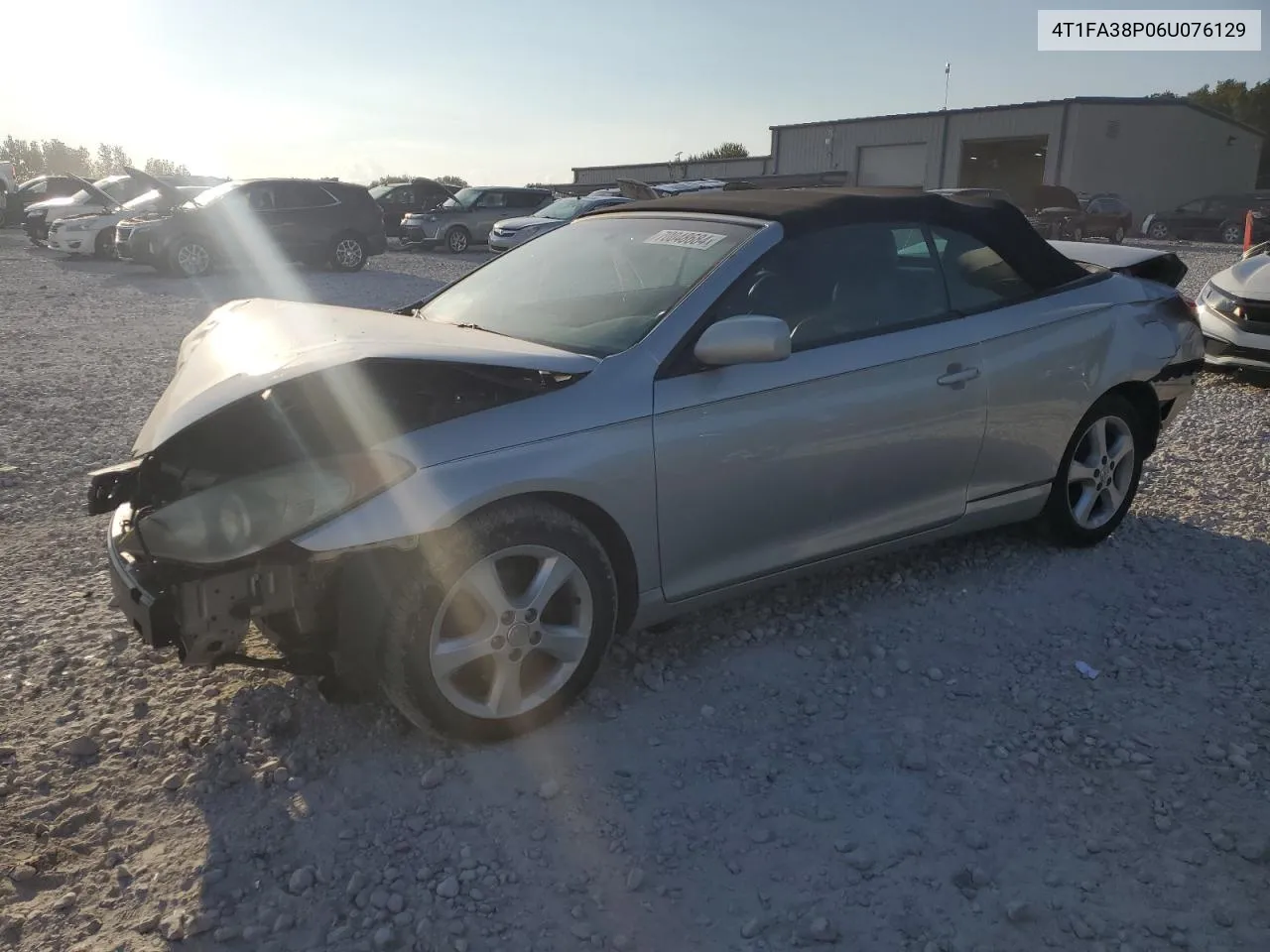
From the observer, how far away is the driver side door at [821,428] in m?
3.18

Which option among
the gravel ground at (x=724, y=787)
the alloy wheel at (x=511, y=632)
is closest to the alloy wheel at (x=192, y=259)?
the gravel ground at (x=724, y=787)

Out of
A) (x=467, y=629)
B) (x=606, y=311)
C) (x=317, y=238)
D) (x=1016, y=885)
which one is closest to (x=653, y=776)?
(x=467, y=629)

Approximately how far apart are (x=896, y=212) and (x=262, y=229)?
15673 mm

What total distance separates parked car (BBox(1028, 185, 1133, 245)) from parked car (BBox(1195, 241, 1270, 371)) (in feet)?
67.0

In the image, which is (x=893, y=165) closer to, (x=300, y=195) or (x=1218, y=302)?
(x=300, y=195)

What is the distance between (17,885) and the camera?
2393 millimetres

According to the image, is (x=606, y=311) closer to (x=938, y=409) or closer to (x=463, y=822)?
(x=938, y=409)

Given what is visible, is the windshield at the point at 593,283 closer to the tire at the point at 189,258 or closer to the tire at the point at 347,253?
the tire at the point at 189,258

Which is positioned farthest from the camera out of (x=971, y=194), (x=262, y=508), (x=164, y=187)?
(x=164, y=187)

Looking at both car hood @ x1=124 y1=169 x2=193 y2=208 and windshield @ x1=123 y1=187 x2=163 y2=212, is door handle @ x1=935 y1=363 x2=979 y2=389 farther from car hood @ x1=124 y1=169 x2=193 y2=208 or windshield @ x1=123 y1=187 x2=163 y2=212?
windshield @ x1=123 y1=187 x2=163 y2=212

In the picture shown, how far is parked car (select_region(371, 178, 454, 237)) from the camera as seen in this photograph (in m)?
25.2

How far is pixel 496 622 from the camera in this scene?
288cm

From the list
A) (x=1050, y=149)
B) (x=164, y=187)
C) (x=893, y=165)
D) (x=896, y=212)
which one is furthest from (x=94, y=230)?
(x=1050, y=149)

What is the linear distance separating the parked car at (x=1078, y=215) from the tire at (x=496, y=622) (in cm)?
2770
